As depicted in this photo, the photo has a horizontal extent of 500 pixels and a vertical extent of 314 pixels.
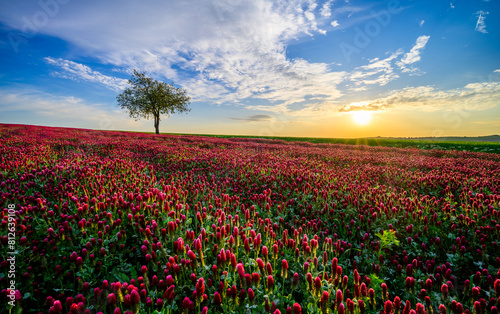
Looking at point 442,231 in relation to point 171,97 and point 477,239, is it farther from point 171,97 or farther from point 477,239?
point 171,97

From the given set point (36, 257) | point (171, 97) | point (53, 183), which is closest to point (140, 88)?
point (171, 97)

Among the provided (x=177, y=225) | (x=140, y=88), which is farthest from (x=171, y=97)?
(x=177, y=225)

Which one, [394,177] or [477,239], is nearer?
[477,239]

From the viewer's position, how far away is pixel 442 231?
16.5ft

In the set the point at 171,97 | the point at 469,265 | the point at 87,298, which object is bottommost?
the point at 469,265

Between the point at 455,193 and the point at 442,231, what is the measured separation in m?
3.61

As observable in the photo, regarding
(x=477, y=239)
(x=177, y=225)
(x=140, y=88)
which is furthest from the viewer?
(x=140, y=88)

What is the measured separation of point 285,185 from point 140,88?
54.1m

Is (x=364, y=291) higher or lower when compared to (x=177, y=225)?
lower

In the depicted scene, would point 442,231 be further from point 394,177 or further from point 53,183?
point 53,183

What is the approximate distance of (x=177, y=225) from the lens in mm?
4031

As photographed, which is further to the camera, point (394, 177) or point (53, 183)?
point (394, 177)

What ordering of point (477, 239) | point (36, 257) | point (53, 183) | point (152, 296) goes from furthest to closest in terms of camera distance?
point (53, 183) < point (477, 239) < point (36, 257) < point (152, 296)

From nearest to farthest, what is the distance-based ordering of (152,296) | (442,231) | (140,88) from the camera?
(152,296) → (442,231) → (140,88)
